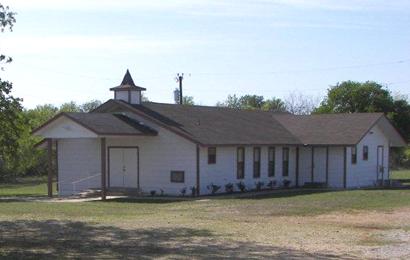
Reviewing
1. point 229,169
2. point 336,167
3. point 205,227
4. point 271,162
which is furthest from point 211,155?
point 205,227

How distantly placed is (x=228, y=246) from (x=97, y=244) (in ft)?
9.28

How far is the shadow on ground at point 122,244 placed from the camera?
13.7 metres

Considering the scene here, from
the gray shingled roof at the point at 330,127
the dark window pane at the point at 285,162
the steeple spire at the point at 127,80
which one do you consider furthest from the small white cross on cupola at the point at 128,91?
the gray shingled roof at the point at 330,127

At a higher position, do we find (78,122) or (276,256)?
(78,122)

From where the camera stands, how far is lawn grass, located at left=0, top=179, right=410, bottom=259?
14.4m

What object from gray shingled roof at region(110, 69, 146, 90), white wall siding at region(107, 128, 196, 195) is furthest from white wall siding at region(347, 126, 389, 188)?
gray shingled roof at region(110, 69, 146, 90)

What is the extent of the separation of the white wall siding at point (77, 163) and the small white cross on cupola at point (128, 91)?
2.62 meters

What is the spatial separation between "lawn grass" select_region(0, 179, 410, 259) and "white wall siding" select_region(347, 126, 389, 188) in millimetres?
9409

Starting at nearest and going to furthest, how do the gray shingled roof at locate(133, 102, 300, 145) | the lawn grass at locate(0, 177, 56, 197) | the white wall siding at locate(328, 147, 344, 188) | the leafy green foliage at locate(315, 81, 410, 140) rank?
1. the gray shingled roof at locate(133, 102, 300, 145)
2. the lawn grass at locate(0, 177, 56, 197)
3. the white wall siding at locate(328, 147, 344, 188)
4. the leafy green foliage at locate(315, 81, 410, 140)

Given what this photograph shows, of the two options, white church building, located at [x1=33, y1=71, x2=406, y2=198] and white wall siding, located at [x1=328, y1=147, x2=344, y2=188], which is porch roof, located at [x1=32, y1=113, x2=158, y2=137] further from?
white wall siding, located at [x1=328, y1=147, x2=344, y2=188]

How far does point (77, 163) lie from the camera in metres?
36.6

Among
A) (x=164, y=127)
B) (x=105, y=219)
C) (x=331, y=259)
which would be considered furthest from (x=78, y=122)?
(x=331, y=259)

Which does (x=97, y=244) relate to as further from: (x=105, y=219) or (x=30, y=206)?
(x=30, y=206)

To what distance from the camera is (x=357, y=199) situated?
29.4 metres
